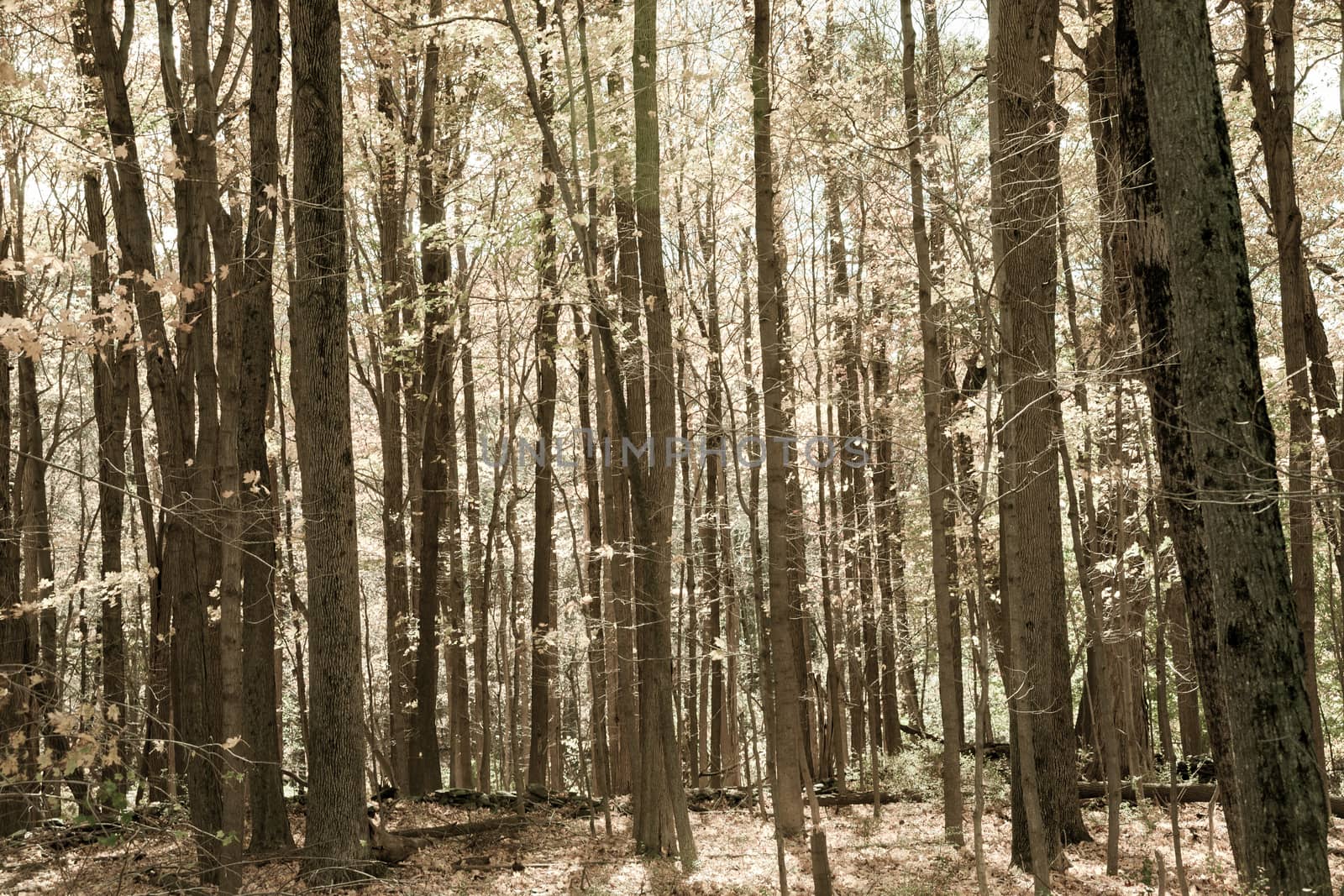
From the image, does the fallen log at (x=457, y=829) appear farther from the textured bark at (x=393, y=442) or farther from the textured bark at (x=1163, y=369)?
the textured bark at (x=1163, y=369)

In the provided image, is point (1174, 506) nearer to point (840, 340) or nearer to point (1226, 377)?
point (1226, 377)

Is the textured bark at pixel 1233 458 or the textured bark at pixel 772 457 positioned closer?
the textured bark at pixel 1233 458

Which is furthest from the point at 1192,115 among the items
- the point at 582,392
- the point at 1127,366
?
the point at 582,392

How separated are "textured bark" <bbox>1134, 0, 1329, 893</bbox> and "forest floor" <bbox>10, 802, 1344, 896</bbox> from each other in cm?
299

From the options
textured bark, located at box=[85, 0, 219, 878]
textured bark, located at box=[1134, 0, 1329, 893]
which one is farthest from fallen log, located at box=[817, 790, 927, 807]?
textured bark, located at box=[1134, 0, 1329, 893]

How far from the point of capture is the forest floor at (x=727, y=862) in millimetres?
9047

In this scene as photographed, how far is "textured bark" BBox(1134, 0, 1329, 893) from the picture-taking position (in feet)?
20.7

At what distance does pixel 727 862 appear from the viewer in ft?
35.5

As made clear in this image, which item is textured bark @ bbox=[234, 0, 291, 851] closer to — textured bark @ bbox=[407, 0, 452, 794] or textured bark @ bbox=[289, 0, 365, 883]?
textured bark @ bbox=[289, 0, 365, 883]

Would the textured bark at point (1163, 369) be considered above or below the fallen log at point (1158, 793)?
above

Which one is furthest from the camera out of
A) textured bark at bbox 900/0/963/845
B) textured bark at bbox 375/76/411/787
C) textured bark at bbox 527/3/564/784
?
textured bark at bbox 375/76/411/787

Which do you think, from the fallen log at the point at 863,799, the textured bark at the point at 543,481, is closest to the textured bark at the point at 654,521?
the textured bark at the point at 543,481

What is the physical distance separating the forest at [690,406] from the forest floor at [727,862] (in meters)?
0.11

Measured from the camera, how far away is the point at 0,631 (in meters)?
11.7
